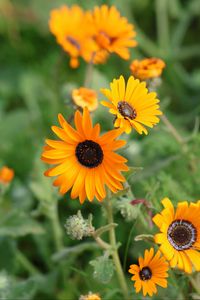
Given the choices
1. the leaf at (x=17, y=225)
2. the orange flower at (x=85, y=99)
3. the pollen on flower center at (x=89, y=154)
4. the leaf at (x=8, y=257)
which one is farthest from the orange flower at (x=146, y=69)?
the leaf at (x=8, y=257)

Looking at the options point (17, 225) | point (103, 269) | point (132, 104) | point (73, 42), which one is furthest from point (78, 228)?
point (73, 42)

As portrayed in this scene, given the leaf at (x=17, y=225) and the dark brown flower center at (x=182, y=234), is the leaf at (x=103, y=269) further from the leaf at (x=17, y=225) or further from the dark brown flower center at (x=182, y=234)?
the leaf at (x=17, y=225)

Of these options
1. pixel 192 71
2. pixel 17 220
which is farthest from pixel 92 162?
pixel 192 71

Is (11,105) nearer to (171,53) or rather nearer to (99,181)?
(171,53)

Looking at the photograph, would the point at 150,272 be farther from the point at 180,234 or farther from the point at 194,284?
the point at 194,284

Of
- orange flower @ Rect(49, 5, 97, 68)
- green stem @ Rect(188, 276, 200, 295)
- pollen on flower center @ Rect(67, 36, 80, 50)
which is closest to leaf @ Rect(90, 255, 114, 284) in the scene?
green stem @ Rect(188, 276, 200, 295)

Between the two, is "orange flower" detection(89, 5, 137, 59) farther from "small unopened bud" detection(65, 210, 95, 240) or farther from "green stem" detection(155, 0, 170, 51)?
"green stem" detection(155, 0, 170, 51)
